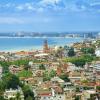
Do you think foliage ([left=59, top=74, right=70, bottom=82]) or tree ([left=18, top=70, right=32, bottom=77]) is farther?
tree ([left=18, top=70, right=32, bottom=77])

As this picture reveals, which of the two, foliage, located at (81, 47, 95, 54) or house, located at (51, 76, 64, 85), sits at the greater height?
foliage, located at (81, 47, 95, 54)

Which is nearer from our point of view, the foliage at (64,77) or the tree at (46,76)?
the foliage at (64,77)

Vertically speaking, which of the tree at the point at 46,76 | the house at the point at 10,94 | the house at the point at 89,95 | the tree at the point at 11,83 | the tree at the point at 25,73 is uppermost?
the tree at the point at 11,83

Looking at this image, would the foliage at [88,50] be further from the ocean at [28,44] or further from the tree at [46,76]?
the ocean at [28,44]

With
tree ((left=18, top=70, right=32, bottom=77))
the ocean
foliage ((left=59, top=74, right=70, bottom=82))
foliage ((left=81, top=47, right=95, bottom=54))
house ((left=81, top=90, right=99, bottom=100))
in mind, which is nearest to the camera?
house ((left=81, top=90, right=99, bottom=100))

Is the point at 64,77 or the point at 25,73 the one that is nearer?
the point at 64,77

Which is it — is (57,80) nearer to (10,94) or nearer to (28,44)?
(10,94)

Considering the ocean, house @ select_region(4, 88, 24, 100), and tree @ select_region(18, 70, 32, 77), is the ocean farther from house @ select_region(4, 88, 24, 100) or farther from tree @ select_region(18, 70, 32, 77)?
house @ select_region(4, 88, 24, 100)

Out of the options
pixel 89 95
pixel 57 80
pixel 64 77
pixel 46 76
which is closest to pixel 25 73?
pixel 46 76

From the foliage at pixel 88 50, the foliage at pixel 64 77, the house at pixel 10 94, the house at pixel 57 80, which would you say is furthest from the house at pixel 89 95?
the foliage at pixel 88 50

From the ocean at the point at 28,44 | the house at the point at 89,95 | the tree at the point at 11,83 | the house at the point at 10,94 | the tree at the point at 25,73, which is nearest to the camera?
the house at the point at 10,94

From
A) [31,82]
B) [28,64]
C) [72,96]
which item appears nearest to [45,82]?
[31,82]

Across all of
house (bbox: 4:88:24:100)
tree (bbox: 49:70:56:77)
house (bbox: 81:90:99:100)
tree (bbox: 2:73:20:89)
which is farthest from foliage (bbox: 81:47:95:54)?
house (bbox: 4:88:24:100)
